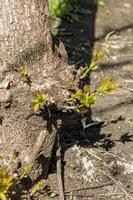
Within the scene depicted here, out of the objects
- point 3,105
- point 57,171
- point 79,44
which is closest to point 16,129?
point 3,105

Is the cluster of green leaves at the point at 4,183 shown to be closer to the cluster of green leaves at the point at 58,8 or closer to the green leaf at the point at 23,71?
the green leaf at the point at 23,71

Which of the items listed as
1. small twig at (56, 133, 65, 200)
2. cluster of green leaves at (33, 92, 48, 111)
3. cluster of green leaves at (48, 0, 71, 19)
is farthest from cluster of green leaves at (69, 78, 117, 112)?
cluster of green leaves at (48, 0, 71, 19)

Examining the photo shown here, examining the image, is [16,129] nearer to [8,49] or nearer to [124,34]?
[8,49]

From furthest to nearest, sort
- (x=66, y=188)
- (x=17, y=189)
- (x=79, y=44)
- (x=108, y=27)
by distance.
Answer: (x=108, y=27) < (x=79, y=44) < (x=66, y=188) < (x=17, y=189)

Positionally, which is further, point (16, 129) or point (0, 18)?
point (16, 129)

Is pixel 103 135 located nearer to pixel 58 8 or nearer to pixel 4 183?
pixel 4 183

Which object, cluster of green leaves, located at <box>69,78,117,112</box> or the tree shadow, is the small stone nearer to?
cluster of green leaves, located at <box>69,78,117,112</box>
